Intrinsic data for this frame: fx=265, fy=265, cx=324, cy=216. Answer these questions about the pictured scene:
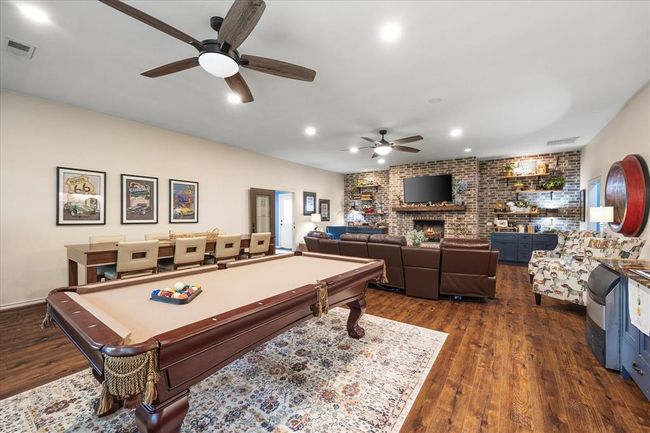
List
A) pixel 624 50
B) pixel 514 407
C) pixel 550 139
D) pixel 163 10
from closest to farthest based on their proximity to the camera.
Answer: pixel 514 407
pixel 163 10
pixel 624 50
pixel 550 139

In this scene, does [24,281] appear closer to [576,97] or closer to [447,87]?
[447,87]

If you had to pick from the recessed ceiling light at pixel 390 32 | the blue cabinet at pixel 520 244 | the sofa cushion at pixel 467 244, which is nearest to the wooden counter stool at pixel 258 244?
the sofa cushion at pixel 467 244

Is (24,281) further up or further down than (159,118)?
further down

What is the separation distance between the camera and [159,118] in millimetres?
4414

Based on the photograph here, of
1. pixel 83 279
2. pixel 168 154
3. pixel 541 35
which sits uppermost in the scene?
pixel 541 35

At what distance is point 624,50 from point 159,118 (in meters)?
5.95

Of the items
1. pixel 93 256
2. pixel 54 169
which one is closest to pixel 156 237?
pixel 93 256

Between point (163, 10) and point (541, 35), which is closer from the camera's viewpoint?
point (163, 10)

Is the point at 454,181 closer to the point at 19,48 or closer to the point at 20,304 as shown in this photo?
the point at 19,48

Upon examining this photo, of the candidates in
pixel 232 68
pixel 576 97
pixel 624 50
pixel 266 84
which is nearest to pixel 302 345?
pixel 232 68

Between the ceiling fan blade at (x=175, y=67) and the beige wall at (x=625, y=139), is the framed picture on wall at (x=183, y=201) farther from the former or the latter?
the beige wall at (x=625, y=139)

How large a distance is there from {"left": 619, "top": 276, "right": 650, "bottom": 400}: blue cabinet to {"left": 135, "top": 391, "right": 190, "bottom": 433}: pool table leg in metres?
2.80

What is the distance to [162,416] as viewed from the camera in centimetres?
106

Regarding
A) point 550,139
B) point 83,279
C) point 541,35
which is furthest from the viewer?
→ point 550,139
